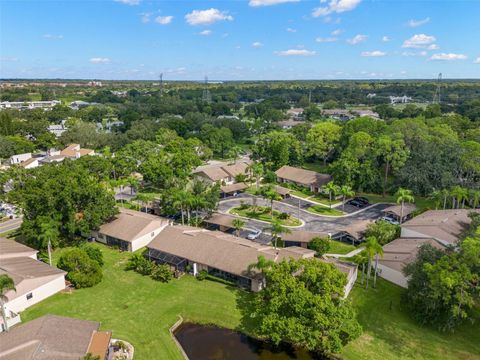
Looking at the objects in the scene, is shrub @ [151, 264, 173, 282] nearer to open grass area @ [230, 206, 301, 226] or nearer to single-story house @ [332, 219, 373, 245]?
open grass area @ [230, 206, 301, 226]

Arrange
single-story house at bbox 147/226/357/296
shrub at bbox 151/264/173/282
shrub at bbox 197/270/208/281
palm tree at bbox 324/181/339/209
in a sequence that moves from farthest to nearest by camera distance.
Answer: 1. palm tree at bbox 324/181/339/209
2. shrub at bbox 197/270/208/281
3. shrub at bbox 151/264/173/282
4. single-story house at bbox 147/226/357/296

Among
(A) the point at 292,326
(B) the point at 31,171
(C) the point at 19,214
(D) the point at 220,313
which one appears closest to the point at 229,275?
(D) the point at 220,313

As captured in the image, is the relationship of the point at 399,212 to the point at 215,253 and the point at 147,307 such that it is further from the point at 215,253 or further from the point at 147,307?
the point at 147,307

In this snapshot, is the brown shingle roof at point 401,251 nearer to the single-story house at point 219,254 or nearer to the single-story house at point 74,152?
the single-story house at point 219,254

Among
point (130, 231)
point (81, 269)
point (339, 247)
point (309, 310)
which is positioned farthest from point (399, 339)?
point (130, 231)

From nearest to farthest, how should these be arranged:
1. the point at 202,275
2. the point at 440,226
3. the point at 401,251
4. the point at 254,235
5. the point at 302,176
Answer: the point at 202,275, the point at 401,251, the point at 440,226, the point at 254,235, the point at 302,176

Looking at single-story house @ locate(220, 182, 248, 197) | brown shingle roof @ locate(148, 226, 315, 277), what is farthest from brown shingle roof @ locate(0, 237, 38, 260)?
single-story house @ locate(220, 182, 248, 197)
